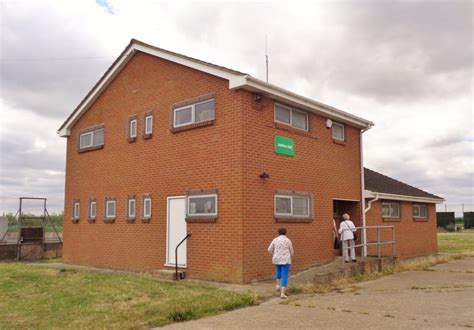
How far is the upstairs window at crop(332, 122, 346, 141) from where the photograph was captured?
16061 millimetres

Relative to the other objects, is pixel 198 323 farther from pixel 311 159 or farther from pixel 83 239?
pixel 83 239

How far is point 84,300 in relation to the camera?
10008mm

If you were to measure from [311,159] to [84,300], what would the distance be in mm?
7751

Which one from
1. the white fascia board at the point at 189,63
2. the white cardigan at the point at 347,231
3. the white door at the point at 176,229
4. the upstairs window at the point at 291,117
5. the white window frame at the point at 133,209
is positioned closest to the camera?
the white fascia board at the point at 189,63

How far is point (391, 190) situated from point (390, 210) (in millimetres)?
855

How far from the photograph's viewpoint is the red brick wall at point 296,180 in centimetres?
1231

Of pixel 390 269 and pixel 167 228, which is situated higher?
pixel 167 228

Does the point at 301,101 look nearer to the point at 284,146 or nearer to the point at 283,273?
the point at 284,146

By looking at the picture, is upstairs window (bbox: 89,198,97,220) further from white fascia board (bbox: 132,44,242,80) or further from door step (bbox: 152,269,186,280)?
white fascia board (bbox: 132,44,242,80)

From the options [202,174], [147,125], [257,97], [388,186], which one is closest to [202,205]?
[202,174]

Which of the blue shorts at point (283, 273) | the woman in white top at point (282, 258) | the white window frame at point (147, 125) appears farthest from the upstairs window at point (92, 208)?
the blue shorts at point (283, 273)

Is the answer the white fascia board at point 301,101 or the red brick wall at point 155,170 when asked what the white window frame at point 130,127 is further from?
the white fascia board at point 301,101

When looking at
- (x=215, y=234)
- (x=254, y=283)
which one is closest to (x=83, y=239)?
(x=215, y=234)

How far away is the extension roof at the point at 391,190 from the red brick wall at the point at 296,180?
1.44 metres
